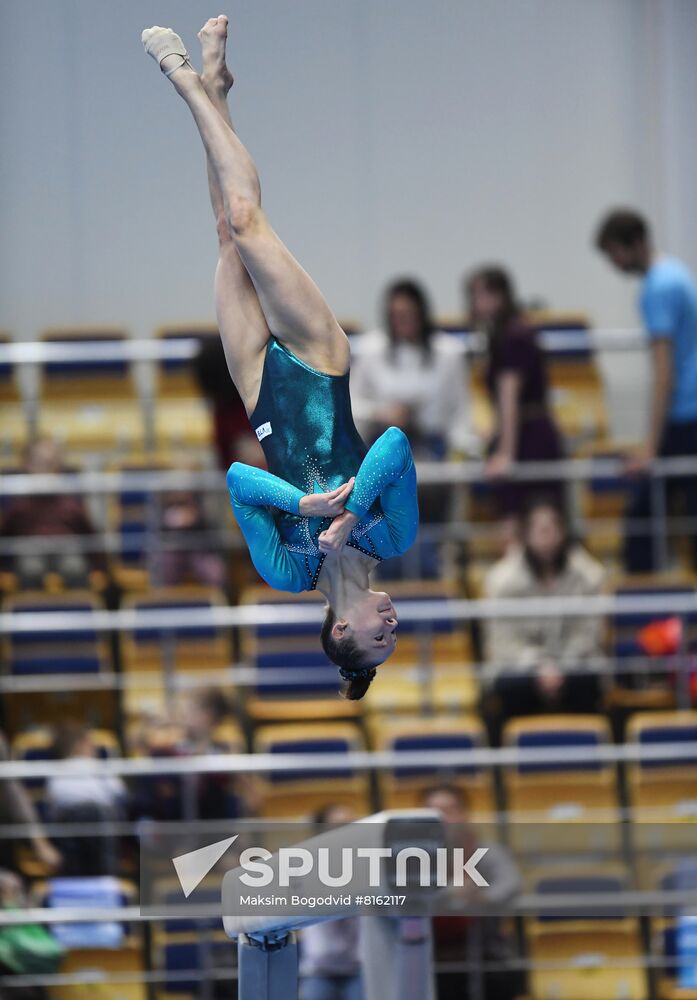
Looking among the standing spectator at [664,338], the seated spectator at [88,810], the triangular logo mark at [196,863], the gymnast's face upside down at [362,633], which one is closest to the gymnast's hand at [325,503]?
the gymnast's face upside down at [362,633]

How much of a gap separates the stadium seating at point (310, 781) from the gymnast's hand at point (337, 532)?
2.44 metres

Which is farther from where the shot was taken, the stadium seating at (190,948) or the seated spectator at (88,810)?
the seated spectator at (88,810)

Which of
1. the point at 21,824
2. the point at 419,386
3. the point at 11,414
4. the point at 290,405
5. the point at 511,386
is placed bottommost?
the point at 21,824

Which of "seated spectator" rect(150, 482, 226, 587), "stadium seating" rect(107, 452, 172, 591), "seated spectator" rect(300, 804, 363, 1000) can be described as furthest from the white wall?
"seated spectator" rect(300, 804, 363, 1000)

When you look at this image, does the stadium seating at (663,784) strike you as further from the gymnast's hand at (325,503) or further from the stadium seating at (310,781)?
the gymnast's hand at (325,503)

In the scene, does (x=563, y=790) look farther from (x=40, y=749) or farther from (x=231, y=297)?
(x=231, y=297)

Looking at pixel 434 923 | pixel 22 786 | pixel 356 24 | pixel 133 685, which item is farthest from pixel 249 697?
pixel 356 24

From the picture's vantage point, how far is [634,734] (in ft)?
19.4

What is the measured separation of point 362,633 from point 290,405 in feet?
1.79

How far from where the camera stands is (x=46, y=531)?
6672 millimetres

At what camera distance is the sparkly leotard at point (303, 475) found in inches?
142

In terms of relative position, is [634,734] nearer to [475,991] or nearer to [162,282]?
[475,991]

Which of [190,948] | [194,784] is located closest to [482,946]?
[190,948]

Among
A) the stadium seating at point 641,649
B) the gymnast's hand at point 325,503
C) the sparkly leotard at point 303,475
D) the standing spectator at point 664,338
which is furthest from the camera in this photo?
the stadium seating at point 641,649
